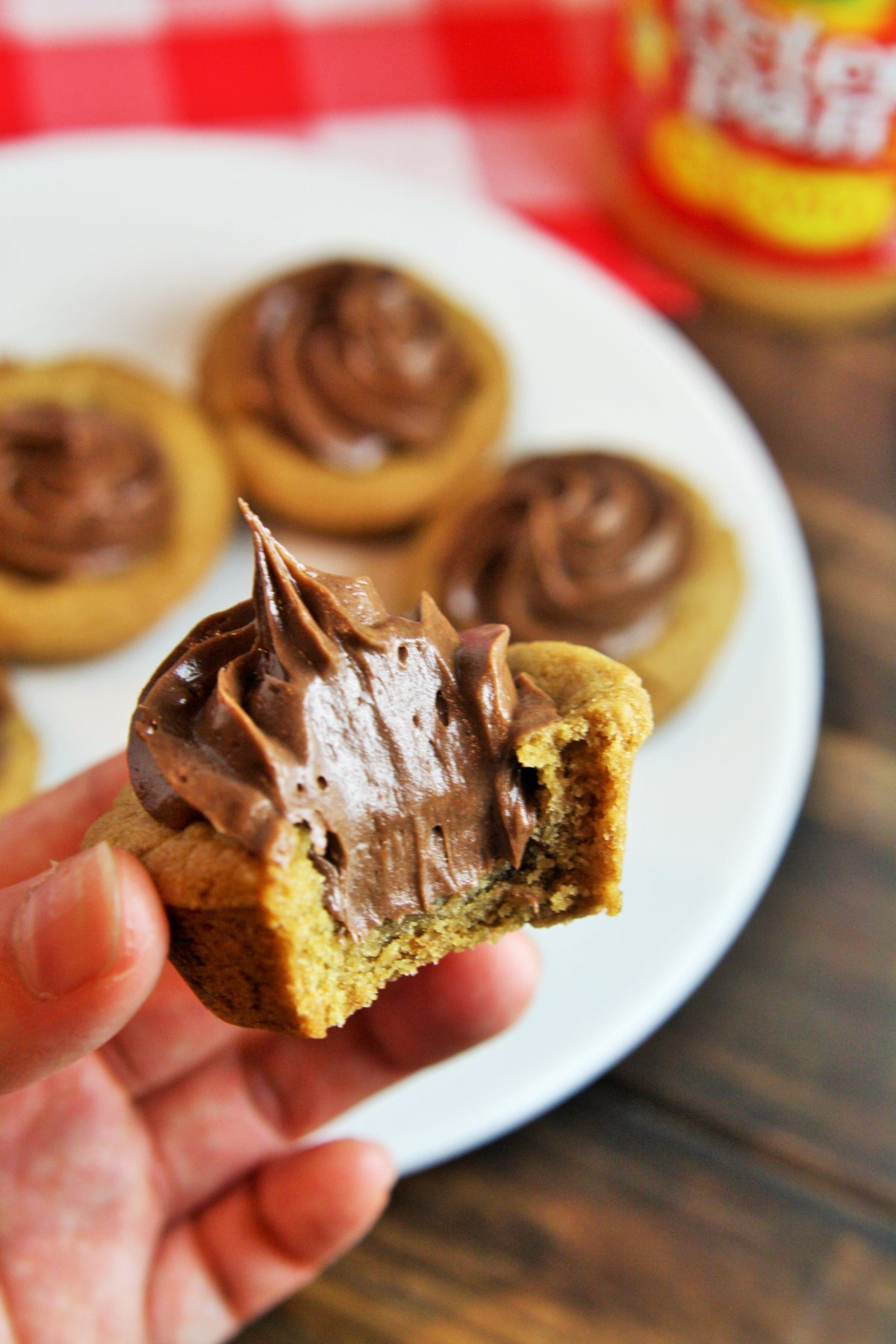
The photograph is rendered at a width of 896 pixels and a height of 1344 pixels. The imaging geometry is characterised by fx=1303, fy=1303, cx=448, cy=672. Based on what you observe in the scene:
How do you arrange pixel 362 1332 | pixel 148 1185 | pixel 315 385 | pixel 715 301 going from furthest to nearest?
pixel 715 301, pixel 315 385, pixel 362 1332, pixel 148 1185

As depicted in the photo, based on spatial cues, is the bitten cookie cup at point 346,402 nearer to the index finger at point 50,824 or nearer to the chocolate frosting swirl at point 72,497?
the chocolate frosting swirl at point 72,497

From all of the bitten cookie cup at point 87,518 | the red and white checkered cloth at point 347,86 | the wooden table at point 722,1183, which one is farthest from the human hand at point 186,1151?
the red and white checkered cloth at point 347,86

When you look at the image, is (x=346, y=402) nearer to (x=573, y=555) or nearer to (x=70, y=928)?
(x=573, y=555)

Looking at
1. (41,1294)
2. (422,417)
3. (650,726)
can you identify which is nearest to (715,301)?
(422,417)

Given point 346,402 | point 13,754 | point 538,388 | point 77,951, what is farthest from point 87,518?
point 77,951

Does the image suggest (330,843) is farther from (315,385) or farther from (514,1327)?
(315,385)

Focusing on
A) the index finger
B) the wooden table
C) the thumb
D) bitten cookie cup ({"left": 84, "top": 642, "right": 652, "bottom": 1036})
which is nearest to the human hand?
the index finger

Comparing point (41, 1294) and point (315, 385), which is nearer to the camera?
point (41, 1294)
